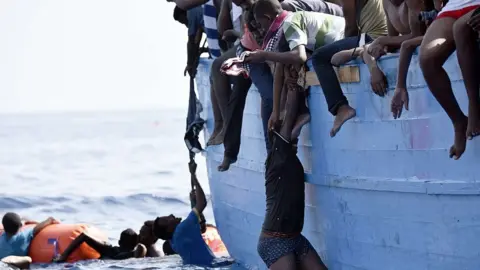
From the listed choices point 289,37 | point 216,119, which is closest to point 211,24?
point 216,119

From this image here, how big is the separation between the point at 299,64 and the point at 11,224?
26.0 ft

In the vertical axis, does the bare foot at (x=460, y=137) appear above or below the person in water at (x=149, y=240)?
above

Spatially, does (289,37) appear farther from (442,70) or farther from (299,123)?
(442,70)

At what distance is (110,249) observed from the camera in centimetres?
1633

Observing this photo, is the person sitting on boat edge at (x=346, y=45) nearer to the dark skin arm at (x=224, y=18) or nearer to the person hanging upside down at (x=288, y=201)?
the person hanging upside down at (x=288, y=201)

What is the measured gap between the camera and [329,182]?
9.66 metres

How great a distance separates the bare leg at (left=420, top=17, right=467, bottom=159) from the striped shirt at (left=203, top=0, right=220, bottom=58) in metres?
4.77

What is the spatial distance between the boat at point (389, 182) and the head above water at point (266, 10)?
62cm

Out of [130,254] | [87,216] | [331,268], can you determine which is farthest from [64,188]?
[331,268]

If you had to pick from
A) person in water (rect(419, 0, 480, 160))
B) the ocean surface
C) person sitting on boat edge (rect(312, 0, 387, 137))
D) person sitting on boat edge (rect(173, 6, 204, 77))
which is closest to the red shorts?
person in water (rect(419, 0, 480, 160))

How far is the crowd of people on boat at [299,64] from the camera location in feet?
26.5

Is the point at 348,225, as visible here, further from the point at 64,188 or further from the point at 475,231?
the point at 64,188

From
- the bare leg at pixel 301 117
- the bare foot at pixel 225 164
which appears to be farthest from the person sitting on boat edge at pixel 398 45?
the bare foot at pixel 225 164

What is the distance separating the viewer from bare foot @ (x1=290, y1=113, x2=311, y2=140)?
9828 mm
